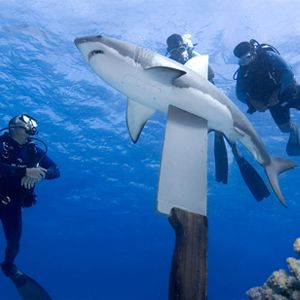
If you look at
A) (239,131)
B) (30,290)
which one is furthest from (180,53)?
(30,290)

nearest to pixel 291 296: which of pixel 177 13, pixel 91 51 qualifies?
pixel 91 51

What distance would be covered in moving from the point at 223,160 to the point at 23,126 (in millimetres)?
4817

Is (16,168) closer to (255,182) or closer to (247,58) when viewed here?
(255,182)

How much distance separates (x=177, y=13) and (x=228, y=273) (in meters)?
92.3

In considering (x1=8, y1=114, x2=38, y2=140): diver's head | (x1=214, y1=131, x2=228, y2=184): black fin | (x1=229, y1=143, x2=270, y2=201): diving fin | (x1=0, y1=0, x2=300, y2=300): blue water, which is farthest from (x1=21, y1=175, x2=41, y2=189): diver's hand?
(x1=0, y1=0, x2=300, y2=300): blue water

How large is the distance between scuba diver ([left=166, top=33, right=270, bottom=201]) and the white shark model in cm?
100

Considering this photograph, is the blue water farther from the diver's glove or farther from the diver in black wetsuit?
the diver's glove

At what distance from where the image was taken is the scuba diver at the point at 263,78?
8.38 metres

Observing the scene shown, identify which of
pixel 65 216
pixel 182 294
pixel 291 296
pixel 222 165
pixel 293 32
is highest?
pixel 65 216

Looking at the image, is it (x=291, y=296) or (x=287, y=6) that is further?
(x=287, y=6)

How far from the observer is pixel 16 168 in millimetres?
7426

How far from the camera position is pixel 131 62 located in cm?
514

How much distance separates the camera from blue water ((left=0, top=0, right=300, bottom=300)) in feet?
48.6

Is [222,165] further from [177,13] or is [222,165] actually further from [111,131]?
[111,131]
